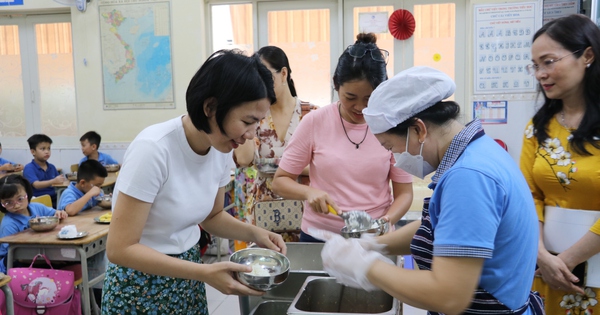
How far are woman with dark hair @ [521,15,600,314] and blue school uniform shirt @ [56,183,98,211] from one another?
3.18m

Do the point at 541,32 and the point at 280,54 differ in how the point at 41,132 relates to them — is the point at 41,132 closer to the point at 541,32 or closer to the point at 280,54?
the point at 280,54

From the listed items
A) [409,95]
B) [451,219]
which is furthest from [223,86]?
[451,219]

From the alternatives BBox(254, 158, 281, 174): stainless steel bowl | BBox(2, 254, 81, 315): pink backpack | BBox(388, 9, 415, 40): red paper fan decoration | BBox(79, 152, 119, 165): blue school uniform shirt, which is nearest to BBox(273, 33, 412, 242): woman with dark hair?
BBox(254, 158, 281, 174): stainless steel bowl

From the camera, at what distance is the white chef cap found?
Result: 99 centimetres

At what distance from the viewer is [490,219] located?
2.78 ft

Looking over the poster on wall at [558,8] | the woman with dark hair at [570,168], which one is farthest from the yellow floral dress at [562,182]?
the poster on wall at [558,8]

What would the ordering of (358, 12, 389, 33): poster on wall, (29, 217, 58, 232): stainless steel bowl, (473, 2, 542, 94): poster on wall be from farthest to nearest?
(358, 12, 389, 33): poster on wall < (473, 2, 542, 94): poster on wall < (29, 217, 58, 232): stainless steel bowl

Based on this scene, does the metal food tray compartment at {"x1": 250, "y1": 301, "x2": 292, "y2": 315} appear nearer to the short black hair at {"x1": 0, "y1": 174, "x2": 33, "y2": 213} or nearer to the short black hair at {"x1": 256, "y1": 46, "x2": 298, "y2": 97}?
the short black hair at {"x1": 256, "y1": 46, "x2": 298, "y2": 97}

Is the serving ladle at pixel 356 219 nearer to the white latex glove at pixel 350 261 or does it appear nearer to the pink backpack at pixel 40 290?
the white latex glove at pixel 350 261

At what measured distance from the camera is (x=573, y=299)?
1.47 meters

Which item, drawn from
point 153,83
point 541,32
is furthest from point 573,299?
point 153,83

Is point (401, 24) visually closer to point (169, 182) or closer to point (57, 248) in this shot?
point (57, 248)

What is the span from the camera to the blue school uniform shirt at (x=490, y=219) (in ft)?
2.77

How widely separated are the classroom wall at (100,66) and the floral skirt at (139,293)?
139 inches
